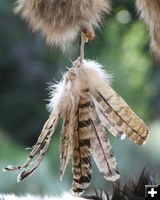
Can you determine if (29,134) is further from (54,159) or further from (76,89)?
(76,89)

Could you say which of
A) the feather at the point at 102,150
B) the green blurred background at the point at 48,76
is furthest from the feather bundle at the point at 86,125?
the green blurred background at the point at 48,76

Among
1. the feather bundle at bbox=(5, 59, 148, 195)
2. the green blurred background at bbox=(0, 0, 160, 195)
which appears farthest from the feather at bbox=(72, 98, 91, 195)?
the green blurred background at bbox=(0, 0, 160, 195)

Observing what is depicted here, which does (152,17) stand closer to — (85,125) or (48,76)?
(85,125)

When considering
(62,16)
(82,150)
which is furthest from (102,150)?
(62,16)

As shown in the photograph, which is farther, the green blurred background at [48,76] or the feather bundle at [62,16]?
the green blurred background at [48,76]

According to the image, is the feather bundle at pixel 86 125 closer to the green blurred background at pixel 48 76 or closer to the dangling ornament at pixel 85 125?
the dangling ornament at pixel 85 125

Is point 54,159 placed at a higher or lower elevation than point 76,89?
higher

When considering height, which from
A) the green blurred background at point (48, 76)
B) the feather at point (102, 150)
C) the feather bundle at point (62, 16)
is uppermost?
the green blurred background at point (48, 76)

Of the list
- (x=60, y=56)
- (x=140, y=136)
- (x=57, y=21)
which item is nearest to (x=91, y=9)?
(x=57, y=21)
